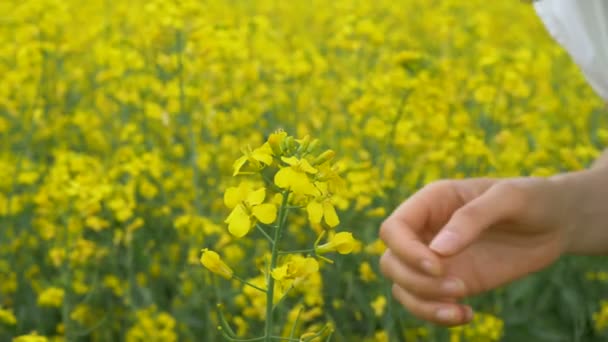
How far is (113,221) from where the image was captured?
2.31m

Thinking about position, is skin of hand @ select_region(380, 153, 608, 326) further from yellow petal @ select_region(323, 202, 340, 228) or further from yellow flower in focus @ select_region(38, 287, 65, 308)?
yellow flower in focus @ select_region(38, 287, 65, 308)

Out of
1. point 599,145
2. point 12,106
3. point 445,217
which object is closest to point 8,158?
point 12,106

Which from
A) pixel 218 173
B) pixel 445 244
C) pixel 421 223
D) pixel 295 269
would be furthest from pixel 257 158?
pixel 218 173

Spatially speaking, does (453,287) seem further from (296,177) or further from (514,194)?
(296,177)

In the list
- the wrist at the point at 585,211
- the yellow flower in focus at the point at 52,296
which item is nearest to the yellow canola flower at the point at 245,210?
the wrist at the point at 585,211

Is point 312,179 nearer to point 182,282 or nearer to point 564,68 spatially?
point 182,282

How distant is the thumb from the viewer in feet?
3.46

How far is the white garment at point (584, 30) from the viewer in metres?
1.39

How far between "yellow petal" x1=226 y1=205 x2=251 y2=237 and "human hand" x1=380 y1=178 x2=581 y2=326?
0.94ft

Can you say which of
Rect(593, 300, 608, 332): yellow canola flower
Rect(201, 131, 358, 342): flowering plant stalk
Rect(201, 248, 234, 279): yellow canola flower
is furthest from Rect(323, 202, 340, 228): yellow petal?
Rect(593, 300, 608, 332): yellow canola flower

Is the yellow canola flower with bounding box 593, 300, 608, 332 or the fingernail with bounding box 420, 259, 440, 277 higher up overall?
the fingernail with bounding box 420, 259, 440, 277

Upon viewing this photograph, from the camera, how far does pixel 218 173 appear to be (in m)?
2.70

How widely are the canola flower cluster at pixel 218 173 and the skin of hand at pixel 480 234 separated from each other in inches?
14.3

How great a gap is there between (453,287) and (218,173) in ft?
5.42
